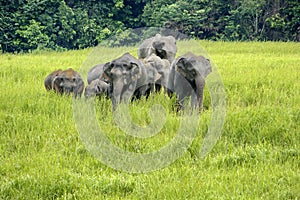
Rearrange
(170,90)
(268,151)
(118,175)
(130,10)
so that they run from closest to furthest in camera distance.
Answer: (118,175) < (268,151) < (170,90) < (130,10)

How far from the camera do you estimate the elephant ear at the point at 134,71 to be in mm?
7539

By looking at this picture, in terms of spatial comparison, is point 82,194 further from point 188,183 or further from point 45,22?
point 45,22

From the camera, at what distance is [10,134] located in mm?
6758

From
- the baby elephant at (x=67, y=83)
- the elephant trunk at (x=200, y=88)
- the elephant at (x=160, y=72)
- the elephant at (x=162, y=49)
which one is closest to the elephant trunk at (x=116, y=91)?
the elephant trunk at (x=200, y=88)

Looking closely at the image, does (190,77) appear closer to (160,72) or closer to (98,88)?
(160,72)

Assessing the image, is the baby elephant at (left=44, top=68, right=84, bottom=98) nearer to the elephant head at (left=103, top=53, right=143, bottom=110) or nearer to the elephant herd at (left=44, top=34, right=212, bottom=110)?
the elephant herd at (left=44, top=34, right=212, bottom=110)

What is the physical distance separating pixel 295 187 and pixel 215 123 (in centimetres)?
194

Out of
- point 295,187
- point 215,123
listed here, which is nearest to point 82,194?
point 295,187

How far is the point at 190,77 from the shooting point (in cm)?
752

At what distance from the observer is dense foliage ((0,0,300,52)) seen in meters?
22.5

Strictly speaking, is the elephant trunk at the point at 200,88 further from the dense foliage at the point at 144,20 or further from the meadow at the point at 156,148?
the dense foliage at the point at 144,20

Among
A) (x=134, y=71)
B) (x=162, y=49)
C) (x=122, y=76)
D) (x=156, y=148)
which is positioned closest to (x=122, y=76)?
(x=122, y=76)

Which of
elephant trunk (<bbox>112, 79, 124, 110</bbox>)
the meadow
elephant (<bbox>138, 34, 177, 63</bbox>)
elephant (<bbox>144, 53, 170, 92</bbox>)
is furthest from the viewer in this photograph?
elephant (<bbox>138, 34, 177, 63</bbox>)

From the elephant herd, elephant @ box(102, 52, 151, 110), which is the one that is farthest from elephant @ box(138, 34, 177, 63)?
elephant @ box(102, 52, 151, 110)
